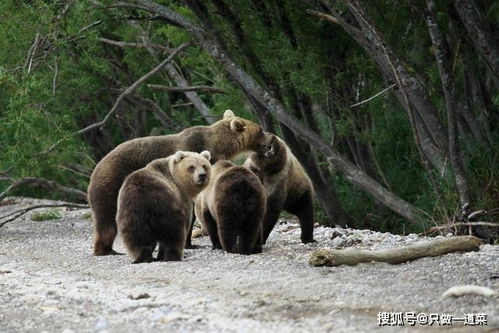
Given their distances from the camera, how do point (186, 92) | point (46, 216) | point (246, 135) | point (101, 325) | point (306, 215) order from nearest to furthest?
point (101, 325) < point (306, 215) < point (246, 135) < point (46, 216) < point (186, 92)

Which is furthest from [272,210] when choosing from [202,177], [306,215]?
[202,177]

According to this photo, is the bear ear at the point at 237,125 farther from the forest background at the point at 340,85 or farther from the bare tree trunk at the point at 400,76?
the bare tree trunk at the point at 400,76

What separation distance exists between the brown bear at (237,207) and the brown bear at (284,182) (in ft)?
2.90

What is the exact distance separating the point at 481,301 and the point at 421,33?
6.44 m

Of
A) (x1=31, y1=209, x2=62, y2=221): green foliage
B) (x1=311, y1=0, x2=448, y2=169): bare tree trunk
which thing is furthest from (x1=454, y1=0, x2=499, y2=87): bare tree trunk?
(x1=31, y1=209, x2=62, y2=221): green foliage

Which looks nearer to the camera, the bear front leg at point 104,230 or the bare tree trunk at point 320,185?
the bear front leg at point 104,230

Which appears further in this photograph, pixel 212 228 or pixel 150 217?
pixel 212 228

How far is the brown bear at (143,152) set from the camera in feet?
33.0

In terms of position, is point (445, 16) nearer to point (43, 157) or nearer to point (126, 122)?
point (43, 157)

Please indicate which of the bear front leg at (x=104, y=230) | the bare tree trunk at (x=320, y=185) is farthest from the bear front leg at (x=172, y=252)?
the bare tree trunk at (x=320, y=185)

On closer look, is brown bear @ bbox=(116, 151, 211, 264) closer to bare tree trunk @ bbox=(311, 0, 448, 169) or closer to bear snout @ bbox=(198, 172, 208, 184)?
bear snout @ bbox=(198, 172, 208, 184)

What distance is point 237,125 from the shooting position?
11.2 m

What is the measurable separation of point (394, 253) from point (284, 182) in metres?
2.70

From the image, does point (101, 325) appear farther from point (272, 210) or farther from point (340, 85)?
point (340, 85)
